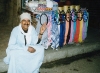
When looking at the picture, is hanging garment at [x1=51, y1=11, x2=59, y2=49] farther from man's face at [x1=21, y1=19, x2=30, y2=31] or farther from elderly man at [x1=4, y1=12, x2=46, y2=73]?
man's face at [x1=21, y1=19, x2=30, y2=31]

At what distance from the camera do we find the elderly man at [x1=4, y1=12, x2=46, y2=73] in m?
3.87

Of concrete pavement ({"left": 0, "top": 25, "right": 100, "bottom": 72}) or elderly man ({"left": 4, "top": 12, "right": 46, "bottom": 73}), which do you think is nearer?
elderly man ({"left": 4, "top": 12, "right": 46, "bottom": 73})

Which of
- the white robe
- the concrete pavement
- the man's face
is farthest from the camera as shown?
the concrete pavement

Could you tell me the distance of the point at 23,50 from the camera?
3.94 metres

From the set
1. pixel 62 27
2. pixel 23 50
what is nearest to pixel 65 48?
pixel 62 27

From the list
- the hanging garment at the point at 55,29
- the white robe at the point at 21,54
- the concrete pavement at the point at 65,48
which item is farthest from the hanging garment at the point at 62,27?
the white robe at the point at 21,54

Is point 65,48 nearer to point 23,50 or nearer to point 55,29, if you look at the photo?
point 55,29

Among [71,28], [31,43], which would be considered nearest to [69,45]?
[71,28]

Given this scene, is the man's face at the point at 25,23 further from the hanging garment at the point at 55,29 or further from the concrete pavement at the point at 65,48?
the hanging garment at the point at 55,29

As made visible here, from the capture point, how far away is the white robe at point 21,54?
12.7 ft

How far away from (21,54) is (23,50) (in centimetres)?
9

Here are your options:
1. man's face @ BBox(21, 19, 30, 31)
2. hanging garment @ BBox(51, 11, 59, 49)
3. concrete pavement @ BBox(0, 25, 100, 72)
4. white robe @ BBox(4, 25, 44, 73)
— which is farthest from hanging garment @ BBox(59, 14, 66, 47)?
man's face @ BBox(21, 19, 30, 31)

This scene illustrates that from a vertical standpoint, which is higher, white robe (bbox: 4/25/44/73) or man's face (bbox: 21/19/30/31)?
man's face (bbox: 21/19/30/31)

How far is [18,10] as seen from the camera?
7.40m
